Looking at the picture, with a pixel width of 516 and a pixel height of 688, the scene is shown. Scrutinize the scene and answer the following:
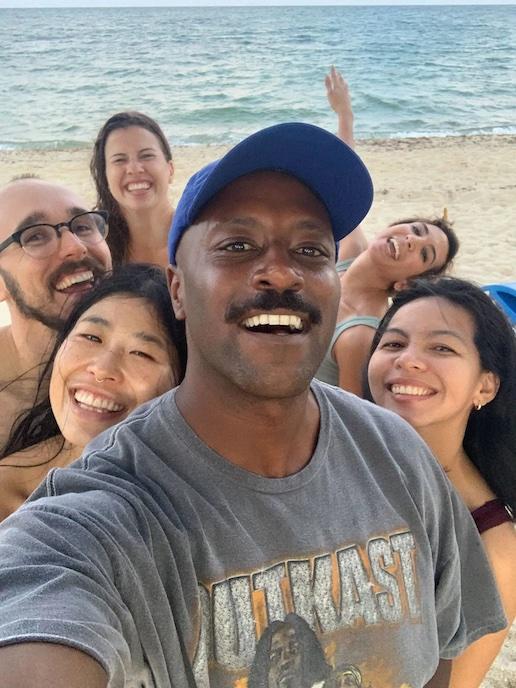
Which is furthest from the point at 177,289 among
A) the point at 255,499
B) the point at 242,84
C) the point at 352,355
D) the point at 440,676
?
the point at 242,84

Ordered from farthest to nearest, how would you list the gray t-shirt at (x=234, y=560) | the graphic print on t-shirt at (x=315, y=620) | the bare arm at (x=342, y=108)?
1. the bare arm at (x=342, y=108)
2. the graphic print on t-shirt at (x=315, y=620)
3. the gray t-shirt at (x=234, y=560)

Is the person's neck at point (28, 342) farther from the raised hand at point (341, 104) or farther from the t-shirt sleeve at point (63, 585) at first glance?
the raised hand at point (341, 104)

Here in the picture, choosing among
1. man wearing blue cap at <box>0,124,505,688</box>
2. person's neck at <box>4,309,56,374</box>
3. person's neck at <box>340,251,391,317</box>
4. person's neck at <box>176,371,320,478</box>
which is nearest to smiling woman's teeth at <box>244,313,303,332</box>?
man wearing blue cap at <box>0,124,505,688</box>

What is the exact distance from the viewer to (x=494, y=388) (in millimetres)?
2398

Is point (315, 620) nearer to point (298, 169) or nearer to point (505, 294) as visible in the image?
point (298, 169)

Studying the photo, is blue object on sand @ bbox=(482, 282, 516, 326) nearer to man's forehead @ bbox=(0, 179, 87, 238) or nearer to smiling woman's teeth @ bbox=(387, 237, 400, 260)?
smiling woman's teeth @ bbox=(387, 237, 400, 260)

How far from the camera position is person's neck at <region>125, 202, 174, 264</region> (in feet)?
13.7

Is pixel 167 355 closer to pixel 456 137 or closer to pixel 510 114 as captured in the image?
pixel 456 137

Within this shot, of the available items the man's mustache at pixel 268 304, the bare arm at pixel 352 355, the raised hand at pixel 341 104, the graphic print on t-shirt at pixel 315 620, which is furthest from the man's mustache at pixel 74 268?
the raised hand at pixel 341 104

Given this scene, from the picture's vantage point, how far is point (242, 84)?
25391mm

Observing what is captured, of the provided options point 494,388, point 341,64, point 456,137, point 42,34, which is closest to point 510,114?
point 456,137

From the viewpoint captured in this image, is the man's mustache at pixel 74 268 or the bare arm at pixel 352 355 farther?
the bare arm at pixel 352 355

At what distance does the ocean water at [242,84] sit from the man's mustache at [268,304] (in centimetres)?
1628

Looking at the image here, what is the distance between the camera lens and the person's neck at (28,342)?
2.81 metres
